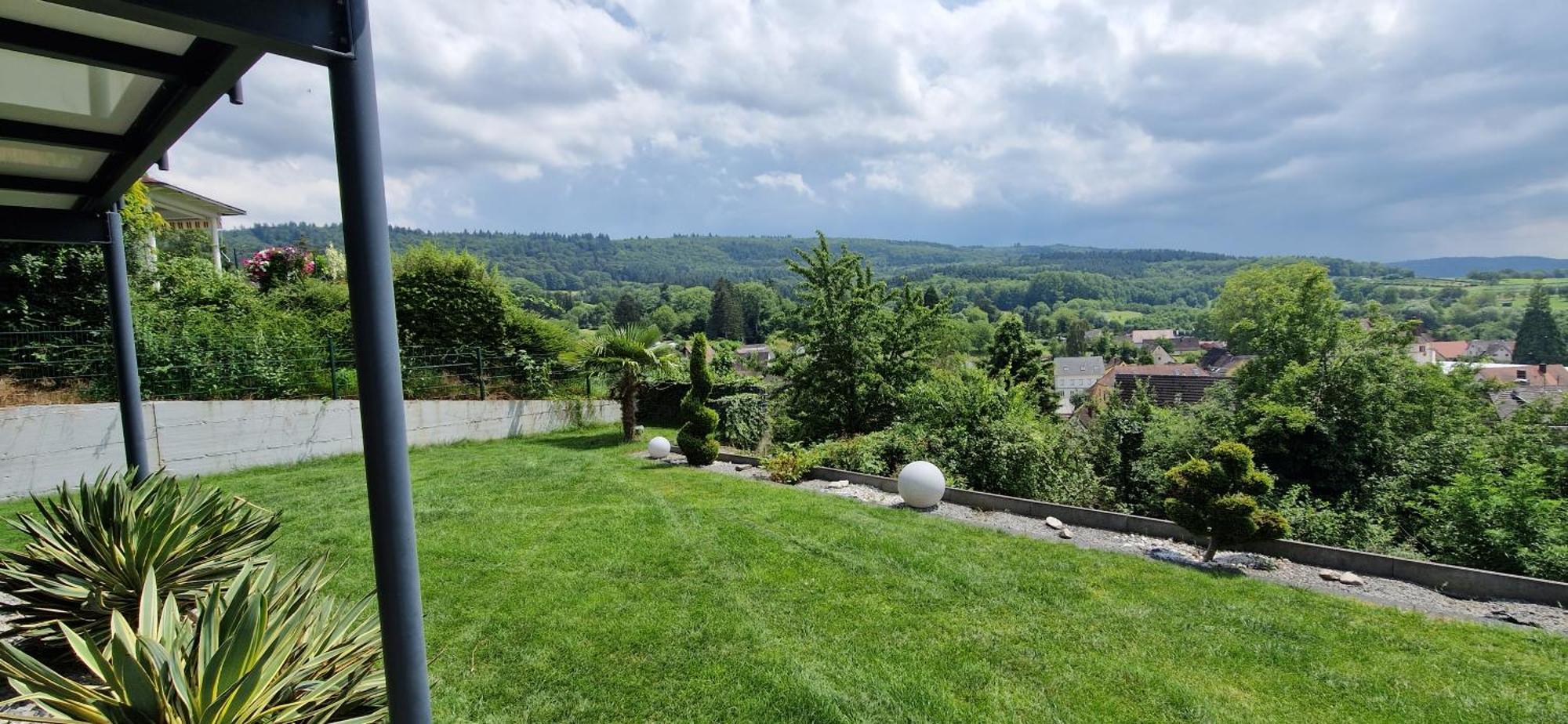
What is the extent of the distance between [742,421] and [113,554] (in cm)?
1089

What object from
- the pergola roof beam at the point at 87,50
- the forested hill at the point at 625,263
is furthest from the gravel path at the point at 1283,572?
the forested hill at the point at 625,263

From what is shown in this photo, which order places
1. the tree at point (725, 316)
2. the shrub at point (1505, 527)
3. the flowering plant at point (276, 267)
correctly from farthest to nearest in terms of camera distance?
1. the tree at point (725, 316)
2. the flowering plant at point (276, 267)
3. the shrub at point (1505, 527)

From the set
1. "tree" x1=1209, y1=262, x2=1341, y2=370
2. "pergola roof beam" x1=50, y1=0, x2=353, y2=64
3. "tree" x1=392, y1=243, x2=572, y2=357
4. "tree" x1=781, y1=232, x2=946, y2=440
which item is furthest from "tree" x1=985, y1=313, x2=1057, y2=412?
"pergola roof beam" x1=50, y1=0, x2=353, y2=64

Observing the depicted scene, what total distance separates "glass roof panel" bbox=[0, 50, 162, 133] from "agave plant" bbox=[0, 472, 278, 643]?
201cm

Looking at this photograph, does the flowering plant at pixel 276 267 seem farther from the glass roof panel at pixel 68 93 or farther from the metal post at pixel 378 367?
the metal post at pixel 378 367

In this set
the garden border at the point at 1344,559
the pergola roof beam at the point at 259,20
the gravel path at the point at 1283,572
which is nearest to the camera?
the pergola roof beam at the point at 259,20

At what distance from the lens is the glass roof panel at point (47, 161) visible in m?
3.19

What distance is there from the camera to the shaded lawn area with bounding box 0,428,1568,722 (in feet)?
11.3

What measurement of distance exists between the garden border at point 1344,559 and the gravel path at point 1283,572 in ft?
0.31

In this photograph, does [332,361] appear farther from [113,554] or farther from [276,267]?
[113,554]

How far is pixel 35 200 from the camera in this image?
3.93 meters

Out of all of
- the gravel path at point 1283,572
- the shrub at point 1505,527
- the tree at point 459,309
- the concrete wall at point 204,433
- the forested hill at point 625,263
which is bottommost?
the gravel path at point 1283,572

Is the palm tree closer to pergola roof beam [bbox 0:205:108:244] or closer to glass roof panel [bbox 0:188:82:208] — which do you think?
pergola roof beam [bbox 0:205:108:244]

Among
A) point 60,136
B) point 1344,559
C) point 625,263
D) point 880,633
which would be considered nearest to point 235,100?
point 60,136
